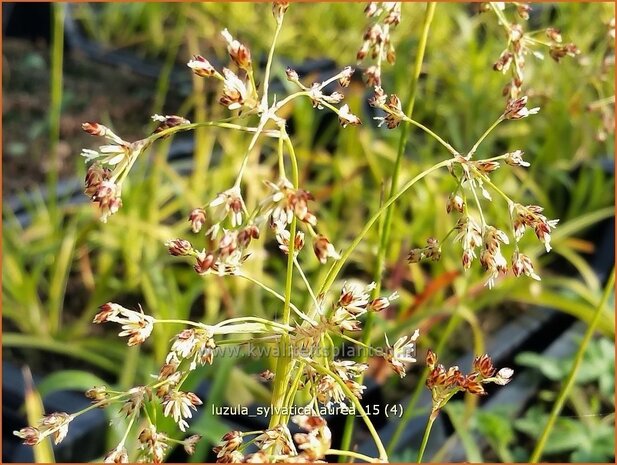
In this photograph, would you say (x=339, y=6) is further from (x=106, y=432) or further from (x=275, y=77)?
(x=106, y=432)

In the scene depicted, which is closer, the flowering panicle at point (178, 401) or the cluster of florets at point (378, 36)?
the flowering panicle at point (178, 401)

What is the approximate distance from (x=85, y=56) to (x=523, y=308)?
231 centimetres

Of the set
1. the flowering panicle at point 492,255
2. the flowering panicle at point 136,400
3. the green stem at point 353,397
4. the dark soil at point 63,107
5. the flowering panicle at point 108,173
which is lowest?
the dark soil at point 63,107

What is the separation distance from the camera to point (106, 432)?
5.08 ft

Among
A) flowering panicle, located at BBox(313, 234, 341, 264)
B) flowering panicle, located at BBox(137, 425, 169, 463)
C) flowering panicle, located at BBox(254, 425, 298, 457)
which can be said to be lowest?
flowering panicle, located at BBox(137, 425, 169, 463)

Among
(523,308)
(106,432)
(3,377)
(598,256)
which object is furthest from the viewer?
(598,256)

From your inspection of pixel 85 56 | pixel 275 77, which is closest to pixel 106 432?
pixel 275 77


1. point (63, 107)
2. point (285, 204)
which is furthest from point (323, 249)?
point (63, 107)

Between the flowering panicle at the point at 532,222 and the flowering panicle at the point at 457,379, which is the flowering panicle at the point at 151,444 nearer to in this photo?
the flowering panicle at the point at 457,379

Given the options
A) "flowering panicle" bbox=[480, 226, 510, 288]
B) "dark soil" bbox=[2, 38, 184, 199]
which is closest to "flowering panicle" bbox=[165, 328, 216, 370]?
"flowering panicle" bbox=[480, 226, 510, 288]

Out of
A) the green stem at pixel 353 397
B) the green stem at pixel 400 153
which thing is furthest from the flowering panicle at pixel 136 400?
the green stem at pixel 400 153

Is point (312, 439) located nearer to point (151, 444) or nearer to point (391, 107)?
point (151, 444)

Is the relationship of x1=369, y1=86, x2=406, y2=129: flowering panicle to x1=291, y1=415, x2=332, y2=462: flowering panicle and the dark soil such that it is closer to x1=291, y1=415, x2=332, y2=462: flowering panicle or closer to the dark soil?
x1=291, y1=415, x2=332, y2=462: flowering panicle

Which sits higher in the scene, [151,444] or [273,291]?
[273,291]
